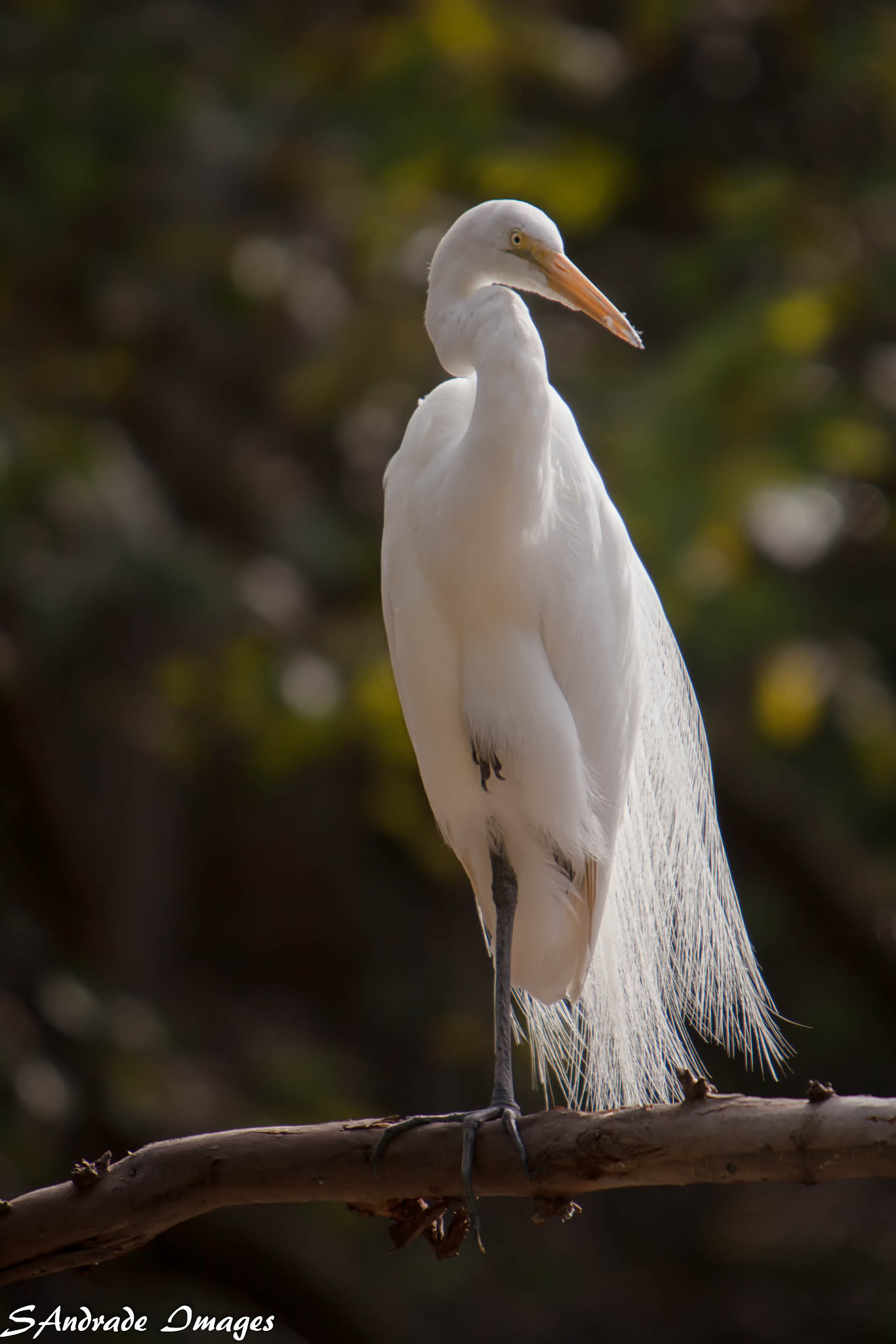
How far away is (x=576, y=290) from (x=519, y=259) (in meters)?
0.09

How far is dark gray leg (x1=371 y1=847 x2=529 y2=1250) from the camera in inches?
70.7

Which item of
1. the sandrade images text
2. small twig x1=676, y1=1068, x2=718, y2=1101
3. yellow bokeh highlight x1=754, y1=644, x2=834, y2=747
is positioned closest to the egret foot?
small twig x1=676, y1=1068, x2=718, y2=1101

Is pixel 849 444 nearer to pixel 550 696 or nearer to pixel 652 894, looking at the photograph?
pixel 652 894

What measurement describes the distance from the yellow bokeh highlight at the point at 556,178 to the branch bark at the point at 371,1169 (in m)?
2.66

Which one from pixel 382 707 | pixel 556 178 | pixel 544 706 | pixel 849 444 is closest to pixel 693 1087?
pixel 544 706

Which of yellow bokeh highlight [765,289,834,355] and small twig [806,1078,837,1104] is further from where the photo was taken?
yellow bokeh highlight [765,289,834,355]

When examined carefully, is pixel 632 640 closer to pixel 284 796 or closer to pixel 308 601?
pixel 308 601

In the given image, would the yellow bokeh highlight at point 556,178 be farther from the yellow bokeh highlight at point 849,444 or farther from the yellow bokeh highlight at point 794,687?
the yellow bokeh highlight at point 794,687

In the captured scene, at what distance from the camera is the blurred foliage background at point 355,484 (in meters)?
3.78

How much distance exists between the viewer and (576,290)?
205cm

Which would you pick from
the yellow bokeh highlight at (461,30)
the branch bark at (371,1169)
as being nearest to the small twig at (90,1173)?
the branch bark at (371,1169)

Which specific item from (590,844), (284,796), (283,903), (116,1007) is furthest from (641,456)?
(283,903)

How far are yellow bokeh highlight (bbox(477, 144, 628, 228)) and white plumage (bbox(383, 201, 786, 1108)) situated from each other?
179cm

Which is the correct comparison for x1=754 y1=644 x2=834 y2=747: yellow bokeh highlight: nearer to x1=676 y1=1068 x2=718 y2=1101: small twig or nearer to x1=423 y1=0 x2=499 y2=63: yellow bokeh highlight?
x1=423 y1=0 x2=499 y2=63: yellow bokeh highlight
